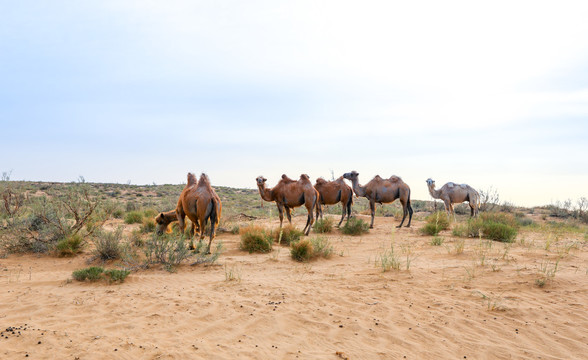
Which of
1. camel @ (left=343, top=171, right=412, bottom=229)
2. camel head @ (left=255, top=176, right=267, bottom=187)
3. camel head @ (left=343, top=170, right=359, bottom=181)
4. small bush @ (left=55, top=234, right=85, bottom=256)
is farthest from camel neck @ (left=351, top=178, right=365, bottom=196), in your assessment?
small bush @ (left=55, top=234, right=85, bottom=256)

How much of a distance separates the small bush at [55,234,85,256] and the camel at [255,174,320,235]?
563 centimetres

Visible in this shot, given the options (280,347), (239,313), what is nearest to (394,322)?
(280,347)

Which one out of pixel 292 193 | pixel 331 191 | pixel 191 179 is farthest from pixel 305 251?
pixel 331 191

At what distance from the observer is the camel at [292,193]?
12977 mm

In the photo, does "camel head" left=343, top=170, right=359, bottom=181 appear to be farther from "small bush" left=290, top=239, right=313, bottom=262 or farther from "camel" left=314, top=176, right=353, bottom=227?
"small bush" left=290, top=239, right=313, bottom=262

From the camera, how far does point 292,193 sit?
13188mm

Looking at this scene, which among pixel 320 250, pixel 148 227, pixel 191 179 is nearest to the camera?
pixel 320 250

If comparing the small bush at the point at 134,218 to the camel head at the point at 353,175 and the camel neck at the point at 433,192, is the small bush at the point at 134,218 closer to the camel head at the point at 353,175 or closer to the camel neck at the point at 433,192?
the camel head at the point at 353,175

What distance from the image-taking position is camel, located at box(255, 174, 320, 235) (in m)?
13.0

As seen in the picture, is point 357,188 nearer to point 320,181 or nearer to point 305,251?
point 320,181

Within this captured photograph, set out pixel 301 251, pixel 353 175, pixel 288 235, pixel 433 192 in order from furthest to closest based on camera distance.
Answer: pixel 433 192 < pixel 353 175 < pixel 288 235 < pixel 301 251

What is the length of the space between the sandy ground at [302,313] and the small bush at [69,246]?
3.18ft

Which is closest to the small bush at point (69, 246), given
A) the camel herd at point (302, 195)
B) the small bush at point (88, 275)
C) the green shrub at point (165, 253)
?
the camel herd at point (302, 195)

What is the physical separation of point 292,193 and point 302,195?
1.19 ft
